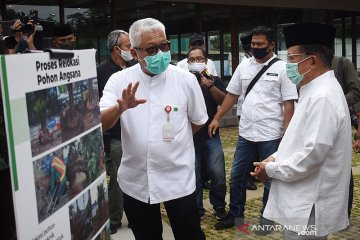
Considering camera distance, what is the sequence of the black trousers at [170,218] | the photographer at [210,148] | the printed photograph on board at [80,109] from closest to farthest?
A: the printed photograph on board at [80,109], the black trousers at [170,218], the photographer at [210,148]

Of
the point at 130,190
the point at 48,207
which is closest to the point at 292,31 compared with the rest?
the point at 130,190

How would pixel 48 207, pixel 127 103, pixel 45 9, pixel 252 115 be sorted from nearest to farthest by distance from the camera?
pixel 48 207, pixel 127 103, pixel 252 115, pixel 45 9

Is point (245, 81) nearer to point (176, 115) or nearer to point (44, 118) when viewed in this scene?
point (176, 115)

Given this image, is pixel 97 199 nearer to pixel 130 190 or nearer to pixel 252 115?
pixel 130 190

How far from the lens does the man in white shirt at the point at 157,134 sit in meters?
2.87

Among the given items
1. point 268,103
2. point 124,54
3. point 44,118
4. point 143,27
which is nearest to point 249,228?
A: point 268,103

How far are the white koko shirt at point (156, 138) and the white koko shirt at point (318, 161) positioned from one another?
61cm

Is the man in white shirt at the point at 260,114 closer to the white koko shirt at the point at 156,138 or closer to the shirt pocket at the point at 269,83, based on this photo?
the shirt pocket at the point at 269,83

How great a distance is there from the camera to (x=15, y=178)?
145 cm

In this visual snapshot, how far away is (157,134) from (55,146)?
118 centimetres

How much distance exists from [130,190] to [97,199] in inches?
32.5

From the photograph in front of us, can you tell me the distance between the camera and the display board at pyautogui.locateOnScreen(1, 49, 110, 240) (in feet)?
4.86

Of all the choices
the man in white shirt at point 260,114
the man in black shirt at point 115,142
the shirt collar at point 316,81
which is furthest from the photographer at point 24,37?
the man in white shirt at point 260,114

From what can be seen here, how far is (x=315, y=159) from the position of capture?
2.52 meters
